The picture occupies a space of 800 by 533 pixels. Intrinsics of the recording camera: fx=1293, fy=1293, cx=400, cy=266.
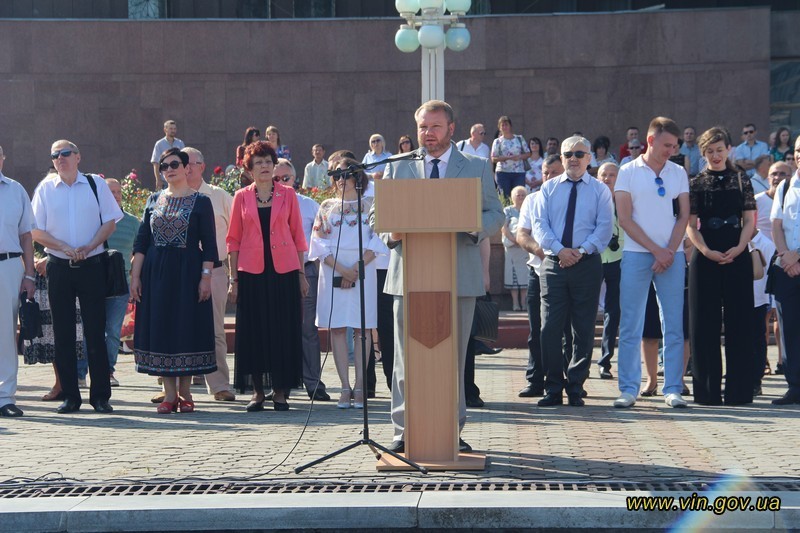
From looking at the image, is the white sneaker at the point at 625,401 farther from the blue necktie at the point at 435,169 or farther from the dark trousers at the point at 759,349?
the blue necktie at the point at 435,169

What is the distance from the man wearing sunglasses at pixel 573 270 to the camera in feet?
34.0

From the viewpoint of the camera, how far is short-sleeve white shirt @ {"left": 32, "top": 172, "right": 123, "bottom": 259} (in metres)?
10.6

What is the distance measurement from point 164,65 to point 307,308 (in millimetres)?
16222

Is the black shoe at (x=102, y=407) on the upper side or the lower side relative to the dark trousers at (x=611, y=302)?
→ lower

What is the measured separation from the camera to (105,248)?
1084cm

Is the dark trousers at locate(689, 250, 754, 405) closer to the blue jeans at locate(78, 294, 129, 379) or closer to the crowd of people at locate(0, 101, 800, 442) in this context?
the crowd of people at locate(0, 101, 800, 442)

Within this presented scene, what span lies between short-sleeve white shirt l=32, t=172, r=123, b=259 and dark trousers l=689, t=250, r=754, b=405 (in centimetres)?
483

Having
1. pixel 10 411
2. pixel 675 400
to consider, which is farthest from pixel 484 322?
pixel 10 411

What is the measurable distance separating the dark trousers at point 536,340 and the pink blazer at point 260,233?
2188 millimetres

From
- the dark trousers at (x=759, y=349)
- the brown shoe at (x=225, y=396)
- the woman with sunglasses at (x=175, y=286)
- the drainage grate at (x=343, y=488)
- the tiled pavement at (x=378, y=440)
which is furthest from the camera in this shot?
the brown shoe at (x=225, y=396)

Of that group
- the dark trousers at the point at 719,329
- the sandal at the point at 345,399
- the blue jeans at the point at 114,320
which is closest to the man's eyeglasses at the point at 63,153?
the blue jeans at the point at 114,320

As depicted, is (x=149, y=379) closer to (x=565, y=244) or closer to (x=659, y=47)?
Answer: (x=565, y=244)

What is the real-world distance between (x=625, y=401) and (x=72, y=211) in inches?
186

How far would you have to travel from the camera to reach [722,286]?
1034cm
